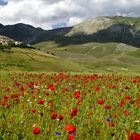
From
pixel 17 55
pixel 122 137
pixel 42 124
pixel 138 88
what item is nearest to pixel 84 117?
pixel 42 124

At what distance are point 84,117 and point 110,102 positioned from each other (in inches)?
92.0

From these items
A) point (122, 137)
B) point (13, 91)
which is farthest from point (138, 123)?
point (13, 91)

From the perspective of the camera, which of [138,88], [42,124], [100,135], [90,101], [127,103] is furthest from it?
[138,88]

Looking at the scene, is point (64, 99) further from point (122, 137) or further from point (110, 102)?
point (122, 137)

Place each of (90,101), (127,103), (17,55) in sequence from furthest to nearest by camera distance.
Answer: (17,55), (90,101), (127,103)

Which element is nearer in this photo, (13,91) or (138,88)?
(13,91)

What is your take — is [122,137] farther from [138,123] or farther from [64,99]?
[64,99]

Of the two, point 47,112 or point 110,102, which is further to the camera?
point 110,102

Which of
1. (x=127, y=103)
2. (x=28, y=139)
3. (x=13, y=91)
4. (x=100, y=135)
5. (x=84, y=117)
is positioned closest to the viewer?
(x=28, y=139)

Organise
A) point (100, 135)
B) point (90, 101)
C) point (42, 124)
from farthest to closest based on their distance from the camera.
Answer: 1. point (90, 101)
2. point (42, 124)
3. point (100, 135)

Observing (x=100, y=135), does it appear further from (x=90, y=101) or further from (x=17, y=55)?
(x=17, y=55)

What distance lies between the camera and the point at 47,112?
8.49 m

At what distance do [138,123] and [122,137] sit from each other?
47.9 inches

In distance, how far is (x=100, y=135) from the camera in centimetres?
656
